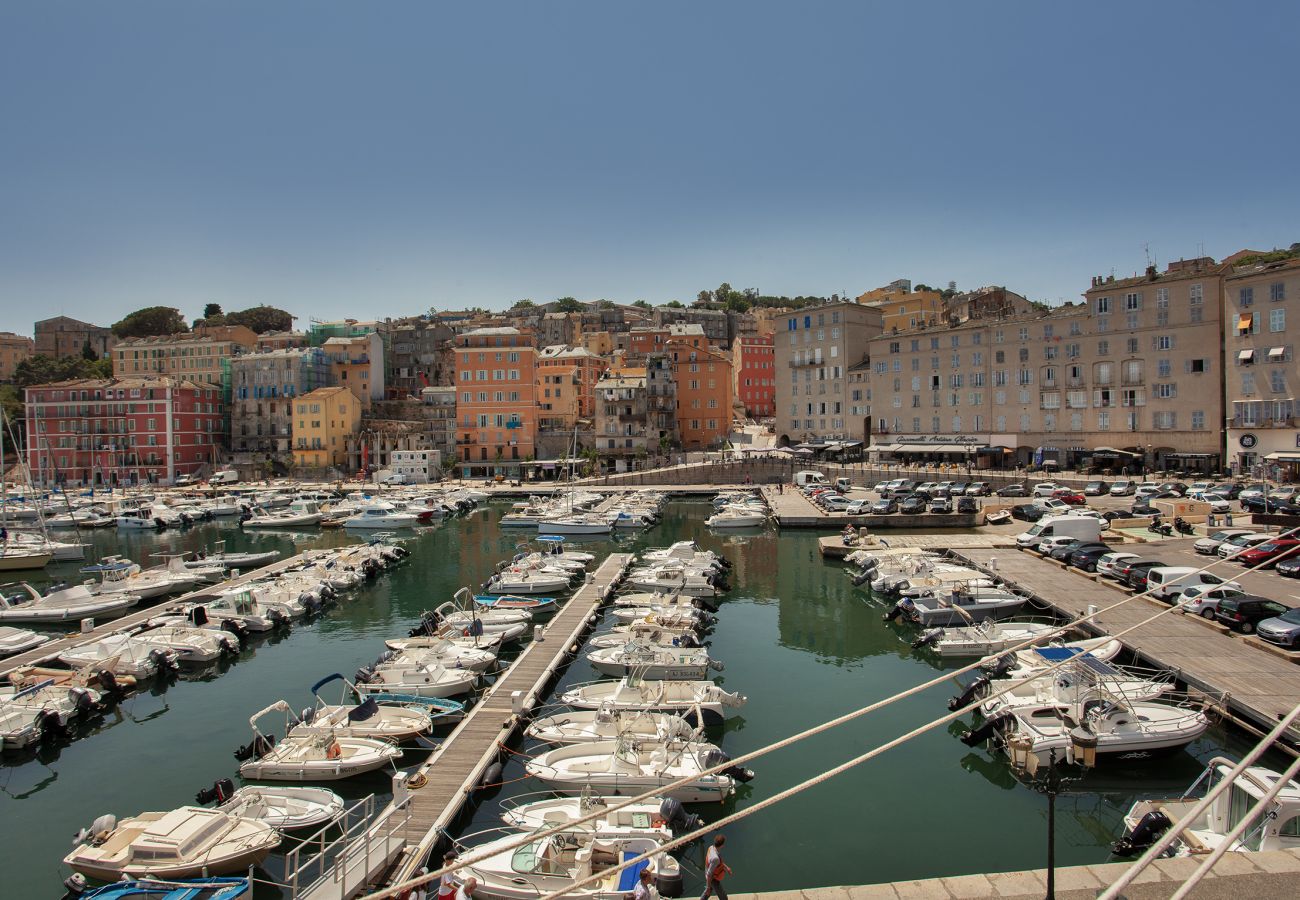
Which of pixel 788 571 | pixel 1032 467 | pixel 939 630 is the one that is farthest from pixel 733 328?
pixel 939 630

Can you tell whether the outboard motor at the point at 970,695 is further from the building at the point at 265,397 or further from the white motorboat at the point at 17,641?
the building at the point at 265,397

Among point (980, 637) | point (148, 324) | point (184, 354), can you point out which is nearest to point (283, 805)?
point (980, 637)

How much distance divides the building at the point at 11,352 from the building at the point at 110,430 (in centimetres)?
5941

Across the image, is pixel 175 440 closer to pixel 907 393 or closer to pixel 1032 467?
pixel 907 393

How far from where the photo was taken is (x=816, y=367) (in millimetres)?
84250

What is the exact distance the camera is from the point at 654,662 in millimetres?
23359

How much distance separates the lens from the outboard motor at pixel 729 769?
666 inches

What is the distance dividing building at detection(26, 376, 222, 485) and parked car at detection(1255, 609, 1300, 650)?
95817mm

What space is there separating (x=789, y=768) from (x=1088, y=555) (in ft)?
68.0

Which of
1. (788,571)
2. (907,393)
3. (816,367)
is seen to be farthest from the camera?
(816,367)

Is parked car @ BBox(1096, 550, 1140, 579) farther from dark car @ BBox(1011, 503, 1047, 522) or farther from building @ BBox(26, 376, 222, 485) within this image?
building @ BBox(26, 376, 222, 485)

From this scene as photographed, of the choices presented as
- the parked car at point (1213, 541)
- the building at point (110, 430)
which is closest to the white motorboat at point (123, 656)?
the parked car at point (1213, 541)

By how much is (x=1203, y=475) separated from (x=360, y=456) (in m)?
80.5

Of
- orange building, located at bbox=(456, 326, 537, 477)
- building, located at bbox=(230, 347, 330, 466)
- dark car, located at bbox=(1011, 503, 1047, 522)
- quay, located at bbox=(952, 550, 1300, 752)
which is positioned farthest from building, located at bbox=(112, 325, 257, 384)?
quay, located at bbox=(952, 550, 1300, 752)
